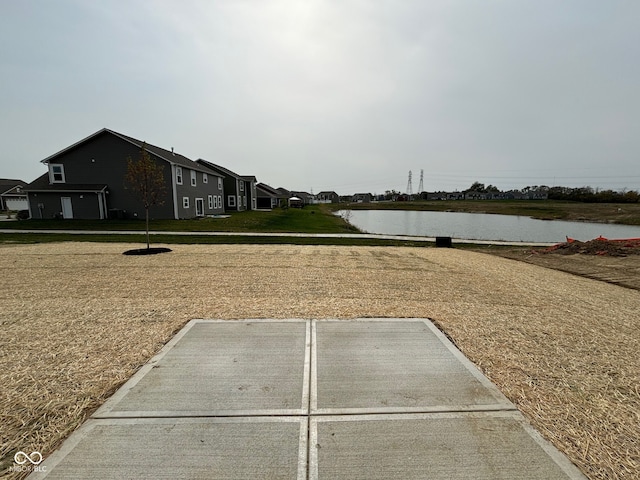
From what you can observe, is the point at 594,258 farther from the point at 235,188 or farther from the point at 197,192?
the point at 235,188

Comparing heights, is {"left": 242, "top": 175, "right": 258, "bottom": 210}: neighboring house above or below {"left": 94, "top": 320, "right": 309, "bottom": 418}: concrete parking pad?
above

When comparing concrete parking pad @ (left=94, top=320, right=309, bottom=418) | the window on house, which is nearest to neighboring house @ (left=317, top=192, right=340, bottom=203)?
the window on house

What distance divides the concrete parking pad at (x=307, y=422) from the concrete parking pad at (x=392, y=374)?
0.02m

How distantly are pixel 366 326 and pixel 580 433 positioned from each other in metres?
2.61

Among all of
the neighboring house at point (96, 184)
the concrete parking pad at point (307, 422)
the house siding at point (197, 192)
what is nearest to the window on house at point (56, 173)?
the neighboring house at point (96, 184)

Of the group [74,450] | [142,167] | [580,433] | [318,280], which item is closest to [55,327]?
[74,450]

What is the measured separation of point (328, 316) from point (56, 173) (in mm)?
30578

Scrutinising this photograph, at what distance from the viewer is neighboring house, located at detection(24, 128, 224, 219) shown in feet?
79.7

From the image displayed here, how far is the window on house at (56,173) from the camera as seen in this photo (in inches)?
977

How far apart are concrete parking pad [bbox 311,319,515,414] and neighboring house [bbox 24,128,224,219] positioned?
81.4 feet

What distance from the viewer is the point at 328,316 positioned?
5.06 meters

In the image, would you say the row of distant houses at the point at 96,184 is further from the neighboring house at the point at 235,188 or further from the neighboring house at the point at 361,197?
the neighboring house at the point at 361,197

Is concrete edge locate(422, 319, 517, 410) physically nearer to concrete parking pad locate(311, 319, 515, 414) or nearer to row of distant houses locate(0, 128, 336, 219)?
concrete parking pad locate(311, 319, 515, 414)

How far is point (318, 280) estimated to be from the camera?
7.63 metres
